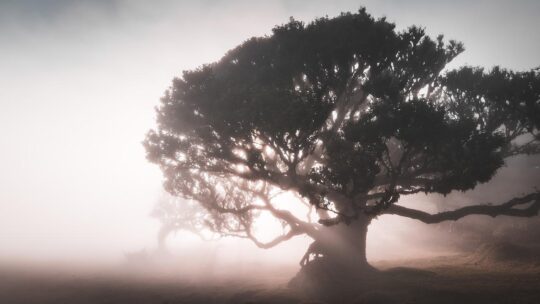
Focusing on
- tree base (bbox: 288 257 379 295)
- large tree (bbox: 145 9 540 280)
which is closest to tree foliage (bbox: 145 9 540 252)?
large tree (bbox: 145 9 540 280)

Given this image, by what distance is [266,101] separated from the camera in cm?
1517

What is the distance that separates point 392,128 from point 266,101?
6.06 metres

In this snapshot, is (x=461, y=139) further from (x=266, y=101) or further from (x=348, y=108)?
(x=266, y=101)

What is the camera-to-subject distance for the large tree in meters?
15.2

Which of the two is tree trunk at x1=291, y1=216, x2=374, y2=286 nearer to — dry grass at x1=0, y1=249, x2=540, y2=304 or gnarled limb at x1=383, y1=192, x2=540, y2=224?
dry grass at x1=0, y1=249, x2=540, y2=304

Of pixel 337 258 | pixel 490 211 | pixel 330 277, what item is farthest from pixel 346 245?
pixel 490 211

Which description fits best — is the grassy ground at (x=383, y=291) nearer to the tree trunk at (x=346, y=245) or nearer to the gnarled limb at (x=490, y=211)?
the tree trunk at (x=346, y=245)

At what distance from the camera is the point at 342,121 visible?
863 inches

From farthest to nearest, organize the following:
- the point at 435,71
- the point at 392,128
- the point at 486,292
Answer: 1. the point at 435,71
2. the point at 392,128
3. the point at 486,292

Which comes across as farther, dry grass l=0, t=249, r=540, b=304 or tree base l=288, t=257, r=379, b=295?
tree base l=288, t=257, r=379, b=295

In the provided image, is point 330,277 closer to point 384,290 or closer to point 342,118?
point 384,290

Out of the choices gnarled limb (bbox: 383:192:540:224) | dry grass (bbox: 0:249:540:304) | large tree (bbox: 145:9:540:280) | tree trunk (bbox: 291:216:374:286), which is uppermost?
large tree (bbox: 145:9:540:280)

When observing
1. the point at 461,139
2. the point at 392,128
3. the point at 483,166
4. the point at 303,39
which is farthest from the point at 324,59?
the point at 483,166

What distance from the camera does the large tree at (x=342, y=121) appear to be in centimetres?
1523
